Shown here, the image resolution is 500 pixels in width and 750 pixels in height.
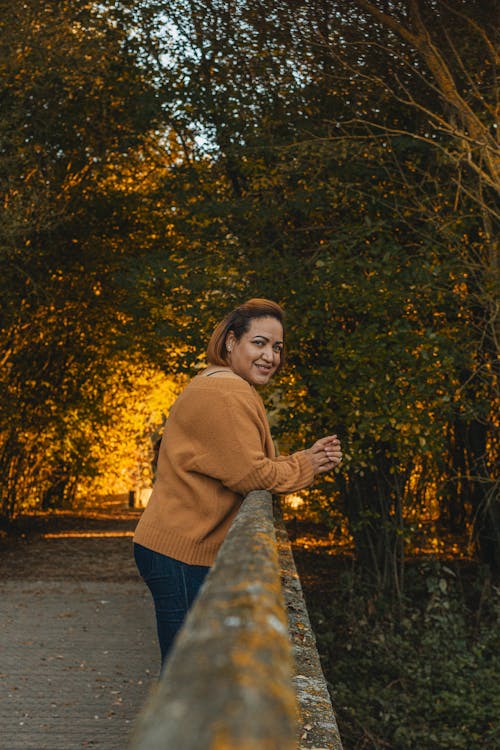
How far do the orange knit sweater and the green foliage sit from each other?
555cm

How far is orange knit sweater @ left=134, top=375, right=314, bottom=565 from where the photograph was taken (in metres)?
3.20

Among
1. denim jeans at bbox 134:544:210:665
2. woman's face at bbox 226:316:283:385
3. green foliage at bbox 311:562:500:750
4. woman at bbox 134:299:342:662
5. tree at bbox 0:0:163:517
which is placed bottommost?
green foliage at bbox 311:562:500:750

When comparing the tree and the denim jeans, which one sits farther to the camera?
the tree

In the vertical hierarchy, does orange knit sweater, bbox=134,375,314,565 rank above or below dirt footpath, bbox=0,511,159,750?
above

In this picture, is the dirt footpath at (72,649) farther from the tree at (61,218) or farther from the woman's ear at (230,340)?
the woman's ear at (230,340)

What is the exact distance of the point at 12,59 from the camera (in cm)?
1438

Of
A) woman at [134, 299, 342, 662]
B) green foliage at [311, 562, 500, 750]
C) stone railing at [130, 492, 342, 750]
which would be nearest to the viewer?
stone railing at [130, 492, 342, 750]

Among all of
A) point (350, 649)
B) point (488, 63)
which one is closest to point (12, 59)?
point (488, 63)

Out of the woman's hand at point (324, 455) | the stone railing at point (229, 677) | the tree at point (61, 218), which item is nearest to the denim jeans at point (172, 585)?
the woman's hand at point (324, 455)

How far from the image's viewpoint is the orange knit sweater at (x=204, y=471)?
3.20 m

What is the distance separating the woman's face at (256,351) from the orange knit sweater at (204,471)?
425 millimetres

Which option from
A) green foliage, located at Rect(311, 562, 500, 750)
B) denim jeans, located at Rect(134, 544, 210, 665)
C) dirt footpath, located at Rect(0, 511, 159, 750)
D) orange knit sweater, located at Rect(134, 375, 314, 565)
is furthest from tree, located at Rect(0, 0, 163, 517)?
denim jeans, located at Rect(134, 544, 210, 665)

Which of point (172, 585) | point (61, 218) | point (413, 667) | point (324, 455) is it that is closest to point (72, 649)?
point (413, 667)

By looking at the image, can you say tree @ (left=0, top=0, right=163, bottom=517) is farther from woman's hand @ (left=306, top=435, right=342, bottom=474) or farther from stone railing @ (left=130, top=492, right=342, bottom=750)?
stone railing @ (left=130, top=492, right=342, bottom=750)
